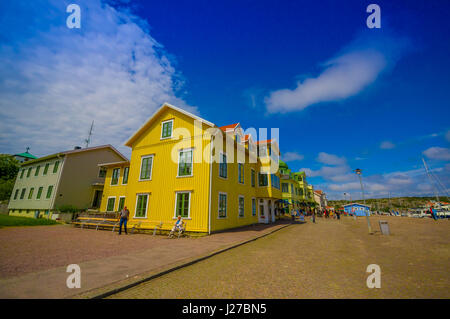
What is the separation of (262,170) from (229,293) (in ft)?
63.1

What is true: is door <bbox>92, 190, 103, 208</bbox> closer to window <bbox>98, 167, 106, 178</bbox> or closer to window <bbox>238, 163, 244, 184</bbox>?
window <bbox>98, 167, 106, 178</bbox>

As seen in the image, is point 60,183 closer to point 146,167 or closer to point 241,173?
point 146,167

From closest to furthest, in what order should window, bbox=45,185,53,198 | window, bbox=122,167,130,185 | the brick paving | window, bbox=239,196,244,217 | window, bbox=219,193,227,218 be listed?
the brick paving → window, bbox=219,193,227,218 → window, bbox=239,196,244,217 → window, bbox=122,167,130,185 → window, bbox=45,185,53,198

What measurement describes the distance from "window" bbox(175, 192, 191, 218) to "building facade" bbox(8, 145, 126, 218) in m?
17.1

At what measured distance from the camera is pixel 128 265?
6461 mm

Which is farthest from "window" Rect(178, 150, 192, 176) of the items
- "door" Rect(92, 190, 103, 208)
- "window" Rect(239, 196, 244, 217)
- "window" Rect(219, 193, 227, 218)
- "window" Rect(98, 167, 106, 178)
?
"window" Rect(98, 167, 106, 178)

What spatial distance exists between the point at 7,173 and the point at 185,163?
4848cm

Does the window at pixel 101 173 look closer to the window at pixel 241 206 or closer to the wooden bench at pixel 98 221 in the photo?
the wooden bench at pixel 98 221

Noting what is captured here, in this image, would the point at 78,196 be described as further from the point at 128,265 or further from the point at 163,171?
the point at 128,265

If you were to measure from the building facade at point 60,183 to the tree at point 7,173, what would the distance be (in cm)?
952

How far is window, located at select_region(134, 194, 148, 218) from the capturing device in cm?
1639

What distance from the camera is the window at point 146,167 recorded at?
17.2 m

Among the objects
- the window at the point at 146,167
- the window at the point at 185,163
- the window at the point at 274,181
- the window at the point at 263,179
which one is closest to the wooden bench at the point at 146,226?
the window at the point at 146,167
